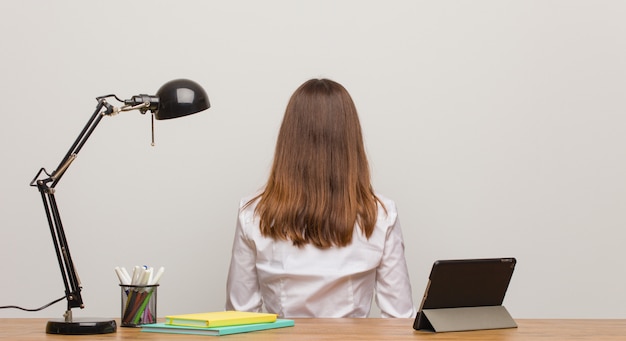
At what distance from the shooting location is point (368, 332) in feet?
5.20

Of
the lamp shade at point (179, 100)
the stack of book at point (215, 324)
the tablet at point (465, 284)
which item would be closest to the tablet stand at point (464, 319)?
the tablet at point (465, 284)

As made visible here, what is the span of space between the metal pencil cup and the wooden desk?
3 cm

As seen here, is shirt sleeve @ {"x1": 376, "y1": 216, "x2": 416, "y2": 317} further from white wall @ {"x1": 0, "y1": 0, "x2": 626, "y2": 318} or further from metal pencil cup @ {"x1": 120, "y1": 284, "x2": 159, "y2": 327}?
metal pencil cup @ {"x1": 120, "y1": 284, "x2": 159, "y2": 327}

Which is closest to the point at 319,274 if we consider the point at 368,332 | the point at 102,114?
the point at 368,332

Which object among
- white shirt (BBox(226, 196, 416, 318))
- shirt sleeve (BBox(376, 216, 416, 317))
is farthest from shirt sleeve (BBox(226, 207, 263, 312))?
shirt sleeve (BBox(376, 216, 416, 317))

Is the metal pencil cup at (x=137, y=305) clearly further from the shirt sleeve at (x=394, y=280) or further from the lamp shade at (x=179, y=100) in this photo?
the shirt sleeve at (x=394, y=280)

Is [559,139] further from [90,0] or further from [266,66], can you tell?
[90,0]

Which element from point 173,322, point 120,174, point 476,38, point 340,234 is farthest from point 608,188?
point 173,322

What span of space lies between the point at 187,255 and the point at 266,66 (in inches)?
29.8

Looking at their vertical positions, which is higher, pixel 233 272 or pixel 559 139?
pixel 559 139

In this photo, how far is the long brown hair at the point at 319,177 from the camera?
221 centimetres

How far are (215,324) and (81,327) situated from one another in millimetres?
257

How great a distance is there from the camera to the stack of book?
5.03 ft

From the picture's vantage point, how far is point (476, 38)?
3021 millimetres
